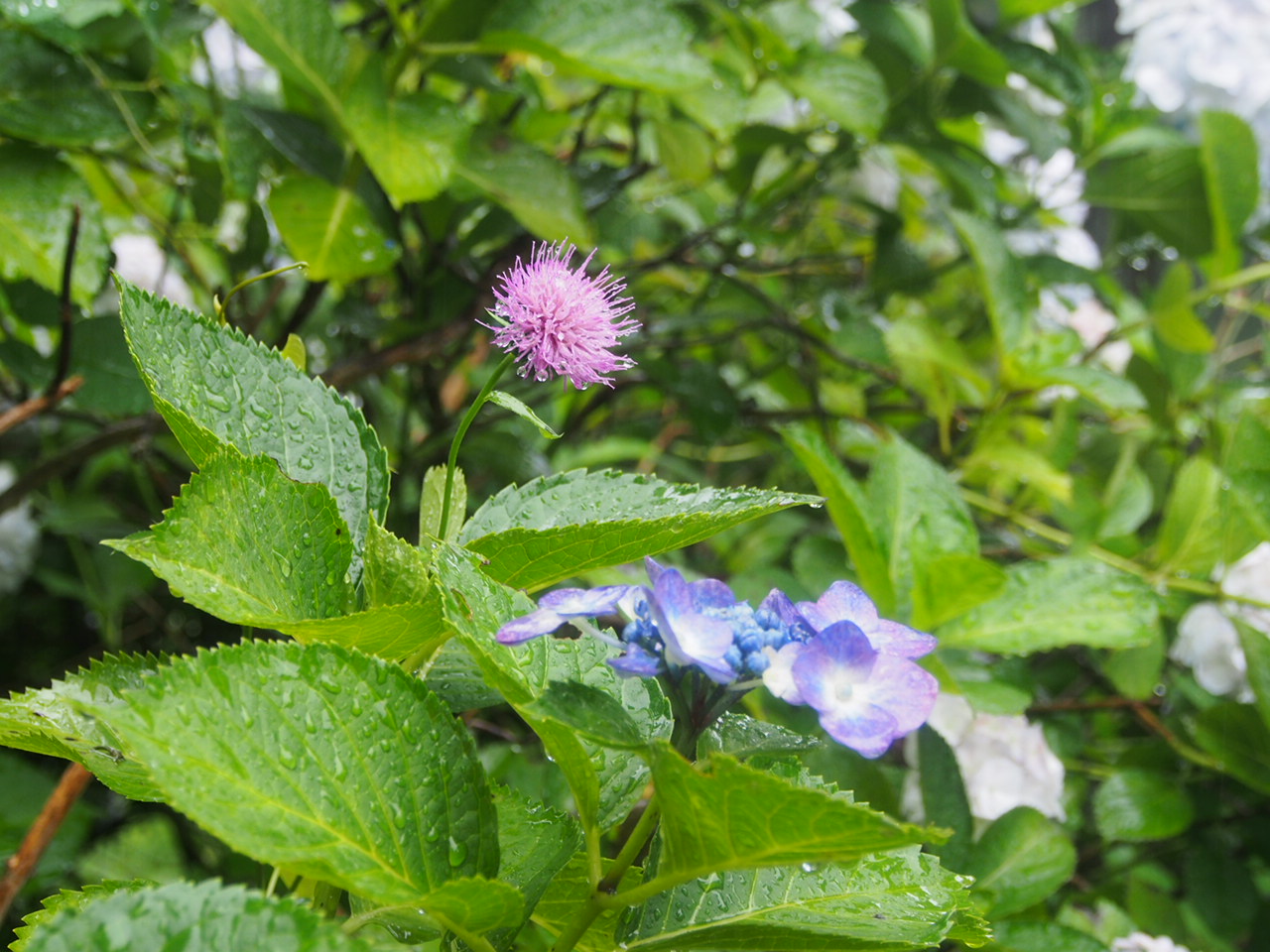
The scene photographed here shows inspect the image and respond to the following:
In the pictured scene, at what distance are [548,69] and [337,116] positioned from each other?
652mm

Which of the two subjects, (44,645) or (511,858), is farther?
(44,645)

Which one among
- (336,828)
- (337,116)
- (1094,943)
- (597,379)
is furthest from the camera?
(337,116)

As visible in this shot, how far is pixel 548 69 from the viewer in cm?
136

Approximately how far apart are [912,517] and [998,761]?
0.24m

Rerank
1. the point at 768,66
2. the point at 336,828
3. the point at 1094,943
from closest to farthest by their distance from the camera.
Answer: the point at 336,828 < the point at 1094,943 < the point at 768,66

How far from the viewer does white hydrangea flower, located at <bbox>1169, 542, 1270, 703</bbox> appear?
1042 millimetres

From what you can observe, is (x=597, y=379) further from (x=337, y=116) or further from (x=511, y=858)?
(x=337, y=116)

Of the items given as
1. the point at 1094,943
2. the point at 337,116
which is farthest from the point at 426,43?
the point at 1094,943

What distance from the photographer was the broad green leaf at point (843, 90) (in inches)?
38.1

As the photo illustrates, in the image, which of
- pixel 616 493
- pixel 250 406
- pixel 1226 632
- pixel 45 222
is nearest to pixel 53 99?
pixel 45 222

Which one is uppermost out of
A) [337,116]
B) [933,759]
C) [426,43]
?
[426,43]

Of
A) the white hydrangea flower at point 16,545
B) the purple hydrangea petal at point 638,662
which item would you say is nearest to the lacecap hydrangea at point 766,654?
the purple hydrangea petal at point 638,662

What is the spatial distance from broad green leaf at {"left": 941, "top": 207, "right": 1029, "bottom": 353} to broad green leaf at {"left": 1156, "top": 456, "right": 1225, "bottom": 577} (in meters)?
0.23

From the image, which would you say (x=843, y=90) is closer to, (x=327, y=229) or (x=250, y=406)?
(x=327, y=229)
